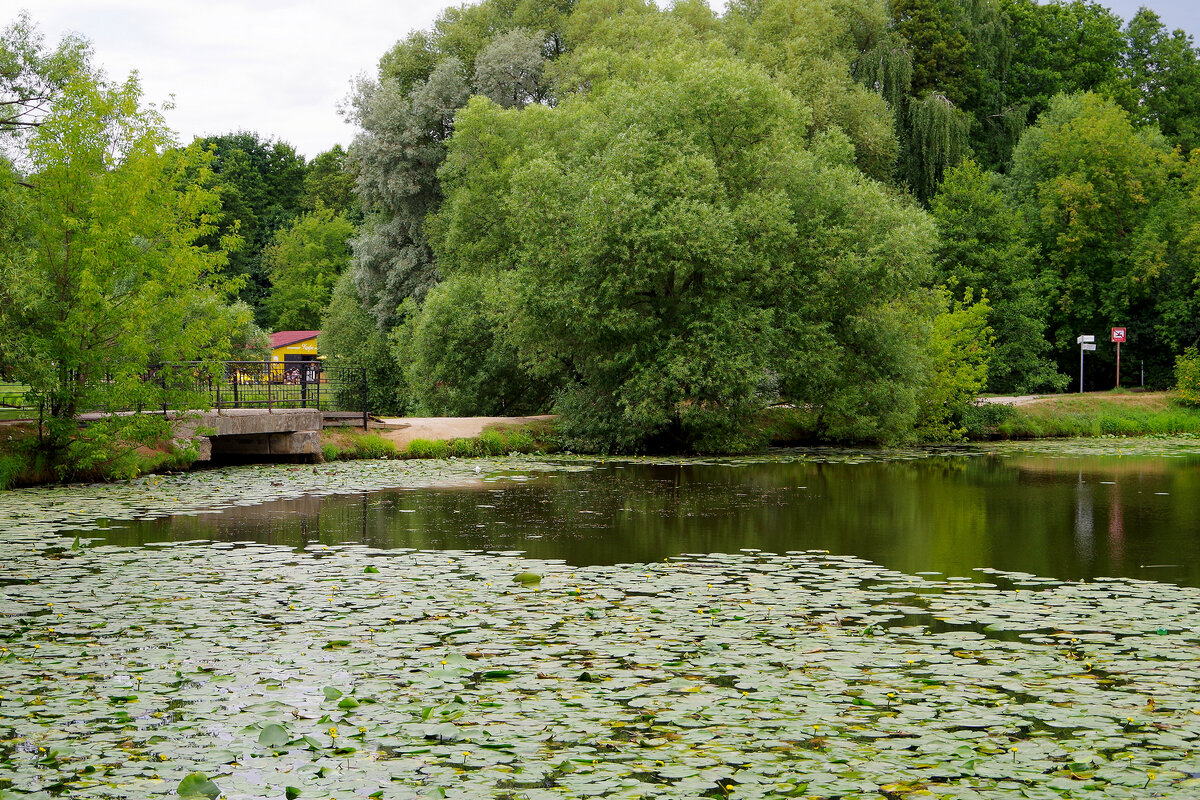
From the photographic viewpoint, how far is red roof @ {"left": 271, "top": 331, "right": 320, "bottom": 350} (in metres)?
77.7

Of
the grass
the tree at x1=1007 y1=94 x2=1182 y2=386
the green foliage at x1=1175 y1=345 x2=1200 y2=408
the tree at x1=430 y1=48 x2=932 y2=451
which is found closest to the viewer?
the tree at x1=430 y1=48 x2=932 y2=451

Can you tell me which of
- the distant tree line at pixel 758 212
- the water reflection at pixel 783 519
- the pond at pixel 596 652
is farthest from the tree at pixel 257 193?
the pond at pixel 596 652

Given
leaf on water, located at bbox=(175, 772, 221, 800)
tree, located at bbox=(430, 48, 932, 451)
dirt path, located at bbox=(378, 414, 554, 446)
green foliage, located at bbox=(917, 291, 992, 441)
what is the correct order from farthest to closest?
1. green foliage, located at bbox=(917, 291, 992, 441)
2. dirt path, located at bbox=(378, 414, 554, 446)
3. tree, located at bbox=(430, 48, 932, 451)
4. leaf on water, located at bbox=(175, 772, 221, 800)

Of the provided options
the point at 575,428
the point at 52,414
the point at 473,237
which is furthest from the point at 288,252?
the point at 52,414

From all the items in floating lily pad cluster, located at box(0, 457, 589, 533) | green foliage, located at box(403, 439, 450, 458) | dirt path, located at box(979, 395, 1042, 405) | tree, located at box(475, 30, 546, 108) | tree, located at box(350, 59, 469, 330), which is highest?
tree, located at box(475, 30, 546, 108)

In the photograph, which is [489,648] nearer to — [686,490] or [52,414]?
[686,490]

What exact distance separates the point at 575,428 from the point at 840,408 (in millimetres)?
6892

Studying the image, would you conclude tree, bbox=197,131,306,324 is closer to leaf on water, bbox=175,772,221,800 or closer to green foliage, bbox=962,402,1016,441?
green foliage, bbox=962,402,1016,441

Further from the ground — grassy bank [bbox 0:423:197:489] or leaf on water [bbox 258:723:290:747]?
grassy bank [bbox 0:423:197:489]

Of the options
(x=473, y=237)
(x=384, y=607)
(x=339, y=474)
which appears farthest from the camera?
(x=473, y=237)

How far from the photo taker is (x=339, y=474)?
78.0 feet

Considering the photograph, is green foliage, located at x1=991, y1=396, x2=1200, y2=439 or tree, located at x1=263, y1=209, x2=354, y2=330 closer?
green foliage, located at x1=991, y1=396, x2=1200, y2=439

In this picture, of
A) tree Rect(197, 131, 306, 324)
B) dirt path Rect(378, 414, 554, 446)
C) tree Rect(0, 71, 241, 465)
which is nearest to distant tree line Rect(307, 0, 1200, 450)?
dirt path Rect(378, 414, 554, 446)

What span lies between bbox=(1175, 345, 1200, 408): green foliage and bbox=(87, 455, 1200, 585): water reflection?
18116 millimetres
